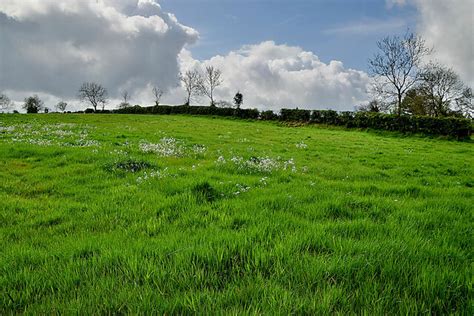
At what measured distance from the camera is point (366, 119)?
43.6m

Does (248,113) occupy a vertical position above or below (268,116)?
above

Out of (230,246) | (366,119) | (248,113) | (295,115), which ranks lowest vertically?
(230,246)

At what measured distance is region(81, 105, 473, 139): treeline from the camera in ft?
113

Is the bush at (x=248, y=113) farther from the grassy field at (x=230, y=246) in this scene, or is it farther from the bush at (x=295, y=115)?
the grassy field at (x=230, y=246)

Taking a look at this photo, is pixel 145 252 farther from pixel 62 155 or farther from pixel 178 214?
pixel 62 155

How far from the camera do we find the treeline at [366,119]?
34312 mm

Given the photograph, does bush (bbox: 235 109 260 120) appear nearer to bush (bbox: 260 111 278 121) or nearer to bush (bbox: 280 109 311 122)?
bush (bbox: 260 111 278 121)

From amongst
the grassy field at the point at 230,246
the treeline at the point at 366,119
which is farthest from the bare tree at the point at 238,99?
the grassy field at the point at 230,246

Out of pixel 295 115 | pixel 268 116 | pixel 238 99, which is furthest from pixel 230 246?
pixel 238 99

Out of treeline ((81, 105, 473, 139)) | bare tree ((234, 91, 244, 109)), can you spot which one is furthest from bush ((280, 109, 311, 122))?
bare tree ((234, 91, 244, 109))

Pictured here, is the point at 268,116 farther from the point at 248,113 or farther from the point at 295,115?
the point at 295,115

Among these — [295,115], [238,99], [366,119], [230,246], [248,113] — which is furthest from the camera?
[238,99]

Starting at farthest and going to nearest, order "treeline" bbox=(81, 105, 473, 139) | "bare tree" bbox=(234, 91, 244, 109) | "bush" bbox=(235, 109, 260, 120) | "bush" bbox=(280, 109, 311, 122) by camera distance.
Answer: "bare tree" bbox=(234, 91, 244, 109) → "bush" bbox=(235, 109, 260, 120) → "bush" bbox=(280, 109, 311, 122) → "treeline" bbox=(81, 105, 473, 139)

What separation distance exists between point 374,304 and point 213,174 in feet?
22.3
